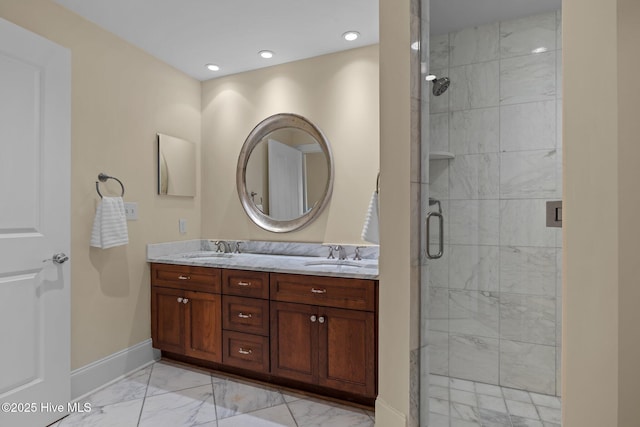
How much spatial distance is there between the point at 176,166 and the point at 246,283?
1.32 metres

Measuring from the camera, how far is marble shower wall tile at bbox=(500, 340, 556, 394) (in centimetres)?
157

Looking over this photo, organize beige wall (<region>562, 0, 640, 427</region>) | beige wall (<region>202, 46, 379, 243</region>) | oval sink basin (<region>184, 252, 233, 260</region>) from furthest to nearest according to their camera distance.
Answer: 1. oval sink basin (<region>184, 252, 233, 260</region>)
2. beige wall (<region>202, 46, 379, 243</region>)
3. beige wall (<region>562, 0, 640, 427</region>)

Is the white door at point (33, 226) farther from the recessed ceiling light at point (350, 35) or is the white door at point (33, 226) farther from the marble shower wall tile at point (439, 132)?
the marble shower wall tile at point (439, 132)

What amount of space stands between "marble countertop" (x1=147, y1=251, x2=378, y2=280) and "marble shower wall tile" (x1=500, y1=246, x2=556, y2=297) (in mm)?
683

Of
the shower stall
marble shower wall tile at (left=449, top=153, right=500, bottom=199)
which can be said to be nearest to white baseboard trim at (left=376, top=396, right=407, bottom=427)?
the shower stall

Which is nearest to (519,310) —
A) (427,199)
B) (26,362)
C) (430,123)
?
(427,199)

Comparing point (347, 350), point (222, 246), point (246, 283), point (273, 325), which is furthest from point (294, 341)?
point (222, 246)

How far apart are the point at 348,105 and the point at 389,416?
6.92ft

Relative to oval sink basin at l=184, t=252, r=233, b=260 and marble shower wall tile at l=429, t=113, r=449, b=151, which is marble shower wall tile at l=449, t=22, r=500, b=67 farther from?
oval sink basin at l=184, t=252, r=233, b=260

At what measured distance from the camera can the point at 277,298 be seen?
2.22 m

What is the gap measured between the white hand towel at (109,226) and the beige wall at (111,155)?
3.0 inches

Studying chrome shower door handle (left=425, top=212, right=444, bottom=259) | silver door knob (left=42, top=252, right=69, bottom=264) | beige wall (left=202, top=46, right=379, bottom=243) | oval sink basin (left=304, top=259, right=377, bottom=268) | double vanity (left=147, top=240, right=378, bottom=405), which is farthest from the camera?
beige wall (left=202, top=46, right=379, bottom=243)

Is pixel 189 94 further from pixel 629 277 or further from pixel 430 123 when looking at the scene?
pixel 629 277

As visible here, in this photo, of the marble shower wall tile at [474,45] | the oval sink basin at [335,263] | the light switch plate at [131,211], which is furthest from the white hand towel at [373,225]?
the light switch plate at [131,211]
